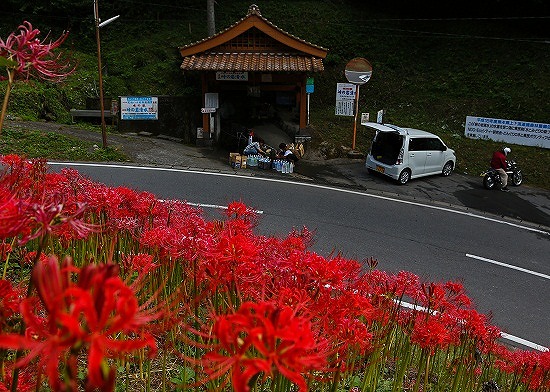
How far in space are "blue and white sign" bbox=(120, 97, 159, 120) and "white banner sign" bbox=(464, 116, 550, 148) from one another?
11.8 meters

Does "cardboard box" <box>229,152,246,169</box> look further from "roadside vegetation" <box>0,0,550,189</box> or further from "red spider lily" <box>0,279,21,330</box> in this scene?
"red spider lily" <box>0,279,21,330</box>

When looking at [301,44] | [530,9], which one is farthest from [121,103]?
[530,9]

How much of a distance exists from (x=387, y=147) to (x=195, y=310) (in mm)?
13046

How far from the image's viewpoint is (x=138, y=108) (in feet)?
58.9

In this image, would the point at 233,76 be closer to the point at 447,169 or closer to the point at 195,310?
the point at 447,169

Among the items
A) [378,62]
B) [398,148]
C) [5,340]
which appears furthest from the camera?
[378,62]

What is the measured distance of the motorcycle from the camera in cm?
1443

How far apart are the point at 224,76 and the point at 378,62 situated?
32.0 feet

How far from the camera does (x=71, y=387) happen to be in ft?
2.60

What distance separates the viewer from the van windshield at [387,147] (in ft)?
46.5

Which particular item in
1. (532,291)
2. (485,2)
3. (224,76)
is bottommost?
(532,291)

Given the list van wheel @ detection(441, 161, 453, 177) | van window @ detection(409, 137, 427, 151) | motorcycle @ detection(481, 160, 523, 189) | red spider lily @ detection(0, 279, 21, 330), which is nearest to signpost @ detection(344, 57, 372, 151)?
van window @ detection(409, 137, 427, 151)

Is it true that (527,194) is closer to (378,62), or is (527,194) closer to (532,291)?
(532,291)

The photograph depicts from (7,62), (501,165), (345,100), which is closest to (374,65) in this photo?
(345,100)
